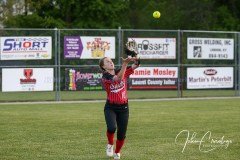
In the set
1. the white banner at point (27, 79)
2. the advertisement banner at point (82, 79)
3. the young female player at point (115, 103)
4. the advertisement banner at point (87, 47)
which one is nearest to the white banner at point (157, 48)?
the advertisement banner at point (87, 47)

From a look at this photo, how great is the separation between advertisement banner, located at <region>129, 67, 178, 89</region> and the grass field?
5.20 meters

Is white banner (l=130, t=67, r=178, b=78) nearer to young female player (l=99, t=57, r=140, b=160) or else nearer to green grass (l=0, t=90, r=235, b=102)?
green grass (l=0, t=90, r=235, b=102)

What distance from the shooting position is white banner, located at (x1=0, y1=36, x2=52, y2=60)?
2501 cm

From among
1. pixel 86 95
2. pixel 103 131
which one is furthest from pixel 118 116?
pixel 86 95

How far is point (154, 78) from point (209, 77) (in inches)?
110

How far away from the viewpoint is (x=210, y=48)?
28.5 meters

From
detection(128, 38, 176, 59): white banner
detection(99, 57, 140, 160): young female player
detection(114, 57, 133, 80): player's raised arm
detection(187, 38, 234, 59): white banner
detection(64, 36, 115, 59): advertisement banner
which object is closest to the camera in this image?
detection(114, 57, 133, 80): player's raised arm

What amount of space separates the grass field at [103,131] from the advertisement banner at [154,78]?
5201mm

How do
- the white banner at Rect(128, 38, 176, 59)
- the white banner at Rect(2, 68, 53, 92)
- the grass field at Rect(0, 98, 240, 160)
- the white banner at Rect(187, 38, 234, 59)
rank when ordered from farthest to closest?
1. the white banner at Rect(187, 38, 234, 59)
2. the white banner at Rect(128, 38, 176, 59)
3. the white banner at Rect(2, 68, 53, 92)
4. the grass field at Rect(0, 98, 240, 160)

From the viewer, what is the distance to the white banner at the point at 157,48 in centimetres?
2727

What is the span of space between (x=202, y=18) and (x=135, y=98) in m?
24.6

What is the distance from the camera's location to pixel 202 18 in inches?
1965

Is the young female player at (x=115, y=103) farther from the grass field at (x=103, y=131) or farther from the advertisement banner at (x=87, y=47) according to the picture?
the advertisement banner at (x=87, y=47)

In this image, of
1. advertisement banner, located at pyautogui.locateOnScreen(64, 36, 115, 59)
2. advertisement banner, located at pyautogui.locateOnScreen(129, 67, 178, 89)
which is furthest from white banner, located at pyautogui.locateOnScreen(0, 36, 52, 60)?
advertisement banner, located at pyautogui.locateOnScreen(129, 67, 178, 89)
